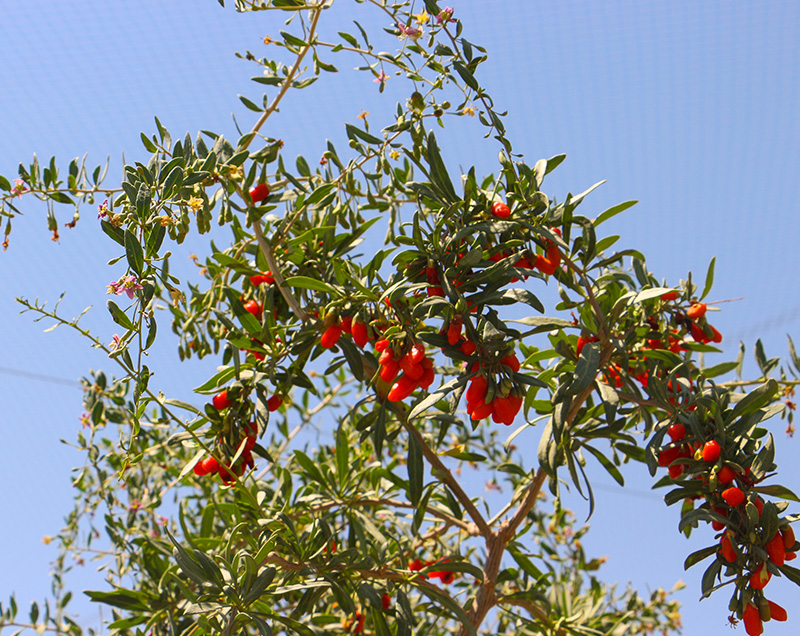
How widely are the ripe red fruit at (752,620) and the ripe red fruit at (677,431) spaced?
34cm

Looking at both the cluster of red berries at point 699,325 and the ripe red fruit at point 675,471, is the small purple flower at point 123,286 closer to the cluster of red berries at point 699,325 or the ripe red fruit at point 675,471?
the ripe red fruit at point 675,471

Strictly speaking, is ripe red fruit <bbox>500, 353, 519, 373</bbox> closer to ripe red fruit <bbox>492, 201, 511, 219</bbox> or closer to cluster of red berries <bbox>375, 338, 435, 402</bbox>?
cluster of red berries <bbox>375, 338, 435, 402</bbox>

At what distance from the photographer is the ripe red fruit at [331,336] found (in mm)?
1556

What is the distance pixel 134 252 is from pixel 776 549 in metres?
1.25

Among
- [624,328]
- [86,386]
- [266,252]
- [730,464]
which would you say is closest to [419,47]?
[266,252]

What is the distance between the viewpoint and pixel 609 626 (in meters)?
2.30

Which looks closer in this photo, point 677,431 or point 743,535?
point 743,535

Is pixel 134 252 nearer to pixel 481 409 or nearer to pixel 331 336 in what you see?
pixel 331 336

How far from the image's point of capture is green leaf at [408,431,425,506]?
66.7 inches

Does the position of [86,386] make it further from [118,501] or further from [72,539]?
[72,539]

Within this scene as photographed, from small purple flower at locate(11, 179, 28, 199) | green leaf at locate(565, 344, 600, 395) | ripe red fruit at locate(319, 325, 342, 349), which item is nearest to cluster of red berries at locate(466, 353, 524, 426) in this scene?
green leaf at locate(565, 344, 600, 395)

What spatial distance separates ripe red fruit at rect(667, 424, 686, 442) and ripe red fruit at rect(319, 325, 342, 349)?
2.43 feet

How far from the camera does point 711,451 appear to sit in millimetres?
1400

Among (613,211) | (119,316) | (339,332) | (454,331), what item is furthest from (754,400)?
(119,316)
